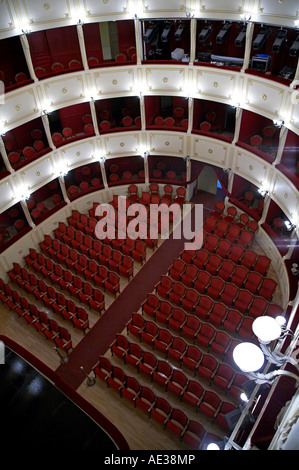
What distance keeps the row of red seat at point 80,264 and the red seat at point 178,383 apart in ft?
10.4

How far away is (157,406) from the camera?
8.30 metres

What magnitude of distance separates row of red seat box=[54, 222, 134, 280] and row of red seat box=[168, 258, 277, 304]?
1385 millimetres

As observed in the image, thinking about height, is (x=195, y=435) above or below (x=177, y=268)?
below

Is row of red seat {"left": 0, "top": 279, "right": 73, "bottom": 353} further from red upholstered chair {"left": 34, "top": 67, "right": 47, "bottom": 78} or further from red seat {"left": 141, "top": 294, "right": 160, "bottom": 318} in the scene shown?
red upholstered chair {"left": 34, "top": 67, "right": 47, "bottom": 78}

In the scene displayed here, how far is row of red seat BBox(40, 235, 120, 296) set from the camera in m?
11.0

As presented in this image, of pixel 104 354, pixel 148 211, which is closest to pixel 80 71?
pixel 148 211

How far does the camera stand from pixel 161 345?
923 centimetres

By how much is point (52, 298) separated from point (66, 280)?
0.73 meters

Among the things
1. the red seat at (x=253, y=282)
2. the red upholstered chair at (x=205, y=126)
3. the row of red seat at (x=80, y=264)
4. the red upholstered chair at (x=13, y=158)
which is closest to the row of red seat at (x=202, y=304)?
the red seat at (x=253, y=282)

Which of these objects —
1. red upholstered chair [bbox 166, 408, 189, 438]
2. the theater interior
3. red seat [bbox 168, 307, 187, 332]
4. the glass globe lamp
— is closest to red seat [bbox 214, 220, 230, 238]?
the theater interior

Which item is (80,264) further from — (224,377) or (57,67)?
(57,67)

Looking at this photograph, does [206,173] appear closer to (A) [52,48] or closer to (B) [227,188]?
(B) [227,188]

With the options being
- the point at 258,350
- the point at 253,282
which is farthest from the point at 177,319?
the point at 258,350

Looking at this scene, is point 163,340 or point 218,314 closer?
point 163,340
